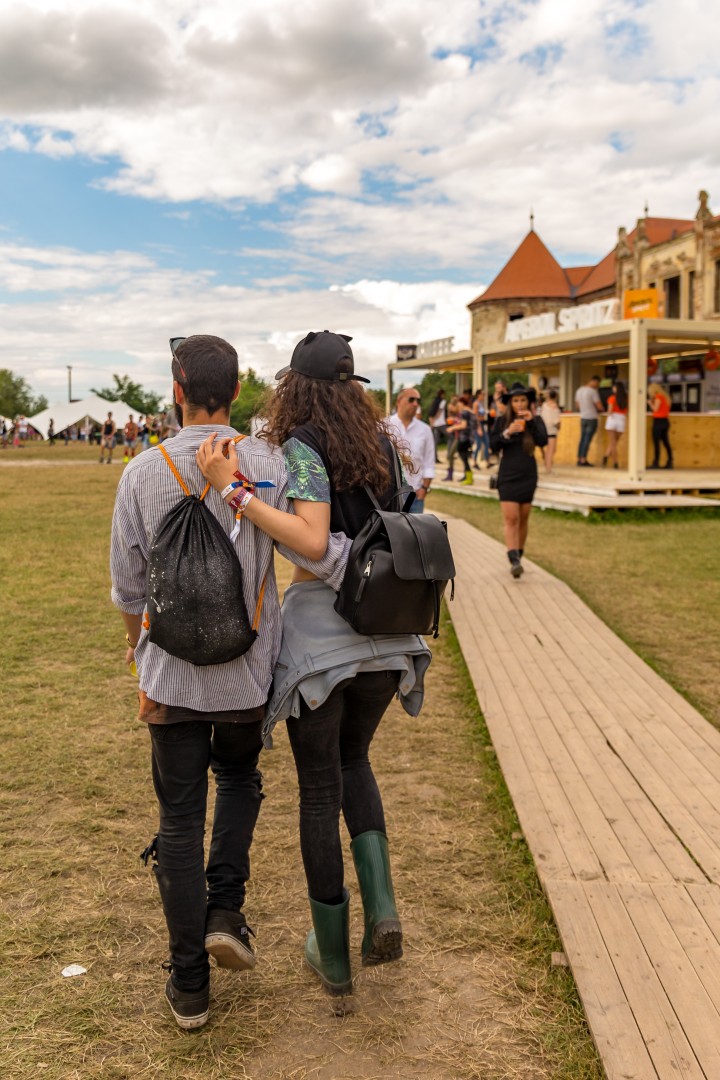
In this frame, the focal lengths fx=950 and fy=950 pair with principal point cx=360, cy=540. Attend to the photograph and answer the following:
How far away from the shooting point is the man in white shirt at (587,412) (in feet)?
69.3

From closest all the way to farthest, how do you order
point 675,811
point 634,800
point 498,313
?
point 675,811, point 634,800, point 498,313

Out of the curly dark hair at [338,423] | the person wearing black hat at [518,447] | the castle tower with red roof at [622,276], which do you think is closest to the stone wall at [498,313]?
the castle tower with red roof at [622,276]

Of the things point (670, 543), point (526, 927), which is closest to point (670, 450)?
point (670, 543)

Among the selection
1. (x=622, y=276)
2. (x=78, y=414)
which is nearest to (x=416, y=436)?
(x=622, y=276)

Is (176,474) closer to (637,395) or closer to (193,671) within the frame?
(193,671)

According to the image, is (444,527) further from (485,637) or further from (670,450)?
(670,450)

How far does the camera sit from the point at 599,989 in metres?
2.72

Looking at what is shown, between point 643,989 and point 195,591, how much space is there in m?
1.71

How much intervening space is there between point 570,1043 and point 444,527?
1.42 meters

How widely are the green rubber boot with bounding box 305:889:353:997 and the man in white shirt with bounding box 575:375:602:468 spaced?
19359mm

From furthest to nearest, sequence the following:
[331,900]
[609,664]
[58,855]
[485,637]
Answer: [485,637]
[609,664]
[58,855]
[331,900]

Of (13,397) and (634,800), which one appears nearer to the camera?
(634,800)

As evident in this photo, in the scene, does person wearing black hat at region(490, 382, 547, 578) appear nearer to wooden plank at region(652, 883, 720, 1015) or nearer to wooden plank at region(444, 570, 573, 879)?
wooden plank at region(444, 570, 573, 879)

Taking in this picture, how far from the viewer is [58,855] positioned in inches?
146
